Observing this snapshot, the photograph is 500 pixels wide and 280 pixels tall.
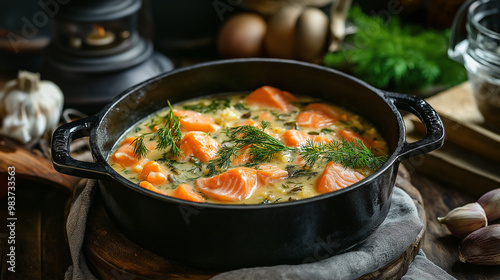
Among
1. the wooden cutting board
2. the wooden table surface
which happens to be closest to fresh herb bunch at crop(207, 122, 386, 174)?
the wooden table surface

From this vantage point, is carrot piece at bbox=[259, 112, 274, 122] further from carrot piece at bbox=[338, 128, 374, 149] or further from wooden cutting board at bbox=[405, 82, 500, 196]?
wooden cutting board at bbox=[405, 82, 500, 196]

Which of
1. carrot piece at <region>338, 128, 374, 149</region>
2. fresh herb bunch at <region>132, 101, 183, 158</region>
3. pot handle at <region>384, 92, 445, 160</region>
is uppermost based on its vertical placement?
pot handle at <region>384, 92, 445, 160</region>

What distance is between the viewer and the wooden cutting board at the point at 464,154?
3.20 metres

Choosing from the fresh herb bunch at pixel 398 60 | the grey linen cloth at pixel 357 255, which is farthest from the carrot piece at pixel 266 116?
the fresh herb bunch at pixel 398 60

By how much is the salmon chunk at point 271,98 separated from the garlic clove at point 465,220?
3.45 ft

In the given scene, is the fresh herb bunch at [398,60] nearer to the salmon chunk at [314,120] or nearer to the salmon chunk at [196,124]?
the salmon chunk at [314,120]

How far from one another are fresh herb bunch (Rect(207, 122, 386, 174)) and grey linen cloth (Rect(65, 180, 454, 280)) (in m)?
0.28

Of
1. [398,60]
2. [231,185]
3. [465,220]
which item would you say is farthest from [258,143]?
[398,60]

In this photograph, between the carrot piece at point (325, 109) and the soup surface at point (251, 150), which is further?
the carrot piece at point (325, 109)

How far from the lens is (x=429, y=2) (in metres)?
5.00

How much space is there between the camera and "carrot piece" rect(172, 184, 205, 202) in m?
2.38

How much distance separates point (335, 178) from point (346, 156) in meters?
0.19

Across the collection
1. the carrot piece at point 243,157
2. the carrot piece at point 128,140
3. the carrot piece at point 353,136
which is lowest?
the carrot piece at point 128,140

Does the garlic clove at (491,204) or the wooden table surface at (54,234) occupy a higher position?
the garlic clove at (491,204)
